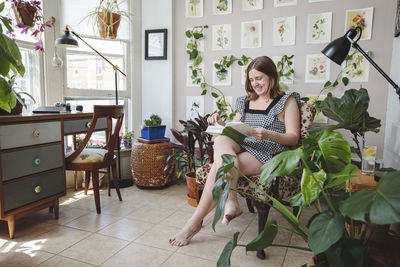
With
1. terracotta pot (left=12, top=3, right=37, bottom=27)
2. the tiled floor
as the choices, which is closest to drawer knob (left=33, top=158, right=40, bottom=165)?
Answer: the tiled floor

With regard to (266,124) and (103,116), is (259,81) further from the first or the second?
(103,116)

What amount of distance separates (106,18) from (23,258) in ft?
7.48

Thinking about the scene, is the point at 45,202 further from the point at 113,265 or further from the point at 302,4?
the point at 302,4

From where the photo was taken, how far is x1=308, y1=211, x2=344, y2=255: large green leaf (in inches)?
28.0

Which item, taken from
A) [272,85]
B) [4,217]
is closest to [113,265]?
[4,217]

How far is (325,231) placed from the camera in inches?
29.4

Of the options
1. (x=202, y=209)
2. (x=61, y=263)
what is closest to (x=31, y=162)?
(x=61, y=263)

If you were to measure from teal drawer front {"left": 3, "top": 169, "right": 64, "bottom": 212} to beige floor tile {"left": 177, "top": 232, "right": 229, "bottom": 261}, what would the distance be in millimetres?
1092

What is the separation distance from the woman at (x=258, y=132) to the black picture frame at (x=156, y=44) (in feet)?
4.59

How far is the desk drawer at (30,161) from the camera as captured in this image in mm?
1866

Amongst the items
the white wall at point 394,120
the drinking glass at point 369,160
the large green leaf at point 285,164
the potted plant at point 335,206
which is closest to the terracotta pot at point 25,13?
the potted plant at point 335,206

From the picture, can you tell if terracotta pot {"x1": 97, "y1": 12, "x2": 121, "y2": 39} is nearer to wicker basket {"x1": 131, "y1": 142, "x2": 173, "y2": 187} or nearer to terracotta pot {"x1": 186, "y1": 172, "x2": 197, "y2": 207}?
wicker basket {"x1": 131, "y1": 142, "x2": 173, "y2": 187}

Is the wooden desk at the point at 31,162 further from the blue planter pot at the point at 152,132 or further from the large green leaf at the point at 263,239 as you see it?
the large green leaf at the point at 263,239

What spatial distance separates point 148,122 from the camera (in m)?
3.09
